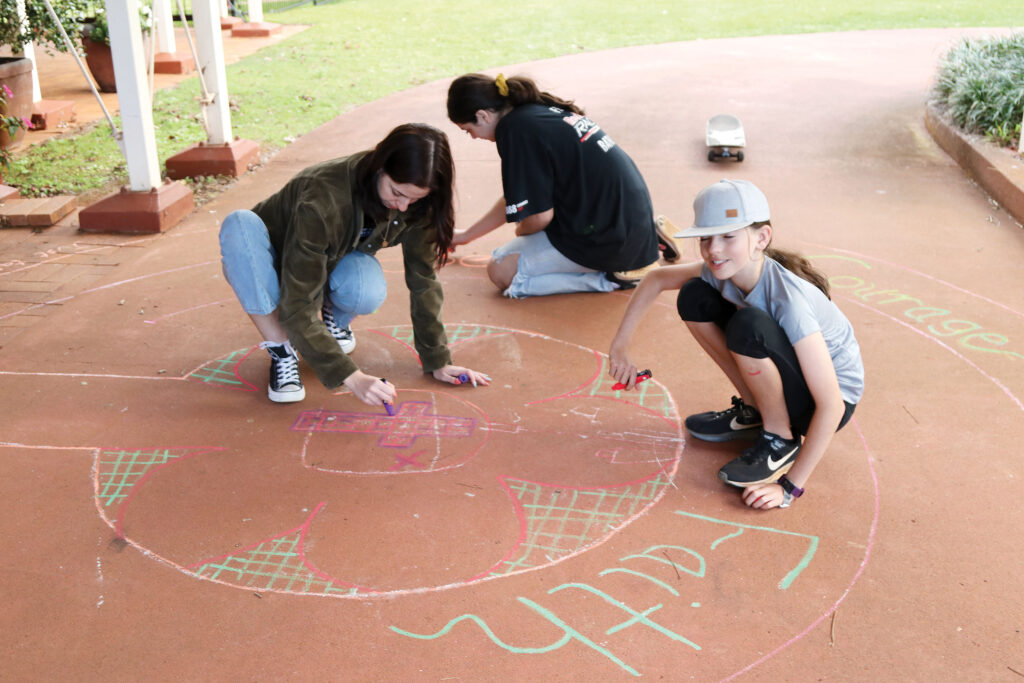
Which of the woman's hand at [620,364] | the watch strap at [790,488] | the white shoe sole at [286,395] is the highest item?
the woman's hand at [620,364]

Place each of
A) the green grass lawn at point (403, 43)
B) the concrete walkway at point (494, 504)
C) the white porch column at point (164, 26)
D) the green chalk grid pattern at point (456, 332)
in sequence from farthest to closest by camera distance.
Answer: the white porch column at point (164, 26), the green grass lawn at point (403, 43), the green chalk grid pattern at point (456, 332), the concrete walkway at point (494, 504)

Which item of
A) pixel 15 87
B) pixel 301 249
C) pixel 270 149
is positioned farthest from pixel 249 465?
pixel 15 87

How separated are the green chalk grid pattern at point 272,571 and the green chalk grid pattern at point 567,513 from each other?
0.44 metres

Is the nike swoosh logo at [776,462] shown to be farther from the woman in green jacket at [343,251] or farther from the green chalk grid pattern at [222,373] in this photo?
the green chalk grid pattern at [222,373]

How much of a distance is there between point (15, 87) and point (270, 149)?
1965 mm

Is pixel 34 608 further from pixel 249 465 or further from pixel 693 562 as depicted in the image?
pixel 693 562

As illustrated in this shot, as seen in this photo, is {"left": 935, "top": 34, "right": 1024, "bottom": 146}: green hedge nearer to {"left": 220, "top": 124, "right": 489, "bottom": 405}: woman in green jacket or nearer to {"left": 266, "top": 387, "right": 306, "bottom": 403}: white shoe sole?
{"left": 220, "top": 124, "right": 489, "bottom": 405}: woman in green jacket

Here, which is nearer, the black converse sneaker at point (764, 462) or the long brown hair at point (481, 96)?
the black converse sneaker at point (764, 462)

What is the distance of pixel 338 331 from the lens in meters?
3.35

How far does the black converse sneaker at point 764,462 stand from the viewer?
2502 millimetres

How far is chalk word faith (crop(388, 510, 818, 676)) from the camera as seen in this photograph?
1994 millimetres

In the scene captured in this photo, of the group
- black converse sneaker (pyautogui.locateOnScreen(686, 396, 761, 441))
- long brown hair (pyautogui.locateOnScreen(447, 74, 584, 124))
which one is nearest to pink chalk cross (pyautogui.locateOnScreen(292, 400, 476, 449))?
black converse sneaker (pyautogui.locateOnScreen(686, 396, 761, 441))

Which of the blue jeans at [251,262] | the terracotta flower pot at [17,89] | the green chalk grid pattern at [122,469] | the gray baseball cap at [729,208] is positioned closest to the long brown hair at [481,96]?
the blue jeans at [251,262]

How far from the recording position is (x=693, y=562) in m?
2.25
